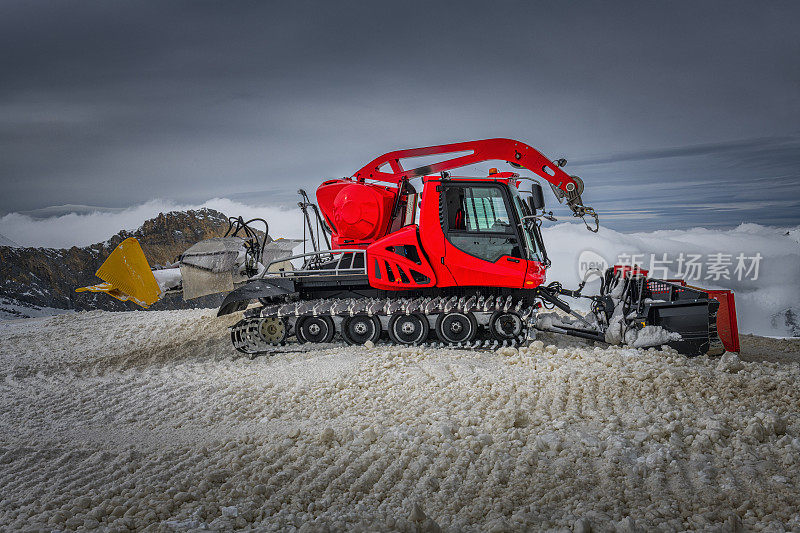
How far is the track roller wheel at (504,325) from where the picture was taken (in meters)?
5.63

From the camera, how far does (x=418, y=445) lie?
9.80ft

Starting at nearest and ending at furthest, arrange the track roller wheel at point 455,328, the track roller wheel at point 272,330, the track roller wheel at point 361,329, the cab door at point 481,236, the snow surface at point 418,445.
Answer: the snow surface at point 418,445 < the cab door at point 481,236 < the track roller wheel at point 455,328 < the track roller wheel at point 361,329 < the track roller wheel at point 272,330

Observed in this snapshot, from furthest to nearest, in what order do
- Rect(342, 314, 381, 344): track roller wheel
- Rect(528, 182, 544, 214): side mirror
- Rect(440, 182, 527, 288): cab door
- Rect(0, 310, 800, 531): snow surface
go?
Rect(342, 314, 381, 344): track roller wheel → Rect(440, 182, 527, 288): cab door → Rect(528, 182, 544, 214): side mirror → Rect(0, 310, 800, 531): snow surface

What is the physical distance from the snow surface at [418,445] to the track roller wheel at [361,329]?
81 cm

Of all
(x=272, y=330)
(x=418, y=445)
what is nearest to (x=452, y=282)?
(x=272, y=330)

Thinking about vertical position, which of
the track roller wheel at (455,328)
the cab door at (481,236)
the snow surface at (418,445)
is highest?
the cab door at (481,236)

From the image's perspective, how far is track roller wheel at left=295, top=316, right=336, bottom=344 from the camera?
5961 millimetres

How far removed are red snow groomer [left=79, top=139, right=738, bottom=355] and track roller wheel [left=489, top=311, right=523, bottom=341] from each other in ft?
0.04

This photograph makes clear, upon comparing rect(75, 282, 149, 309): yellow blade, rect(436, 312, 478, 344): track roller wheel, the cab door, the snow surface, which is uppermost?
the cab door

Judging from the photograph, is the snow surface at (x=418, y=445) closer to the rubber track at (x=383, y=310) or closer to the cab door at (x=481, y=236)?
the rubber track at (x=383, y=310)

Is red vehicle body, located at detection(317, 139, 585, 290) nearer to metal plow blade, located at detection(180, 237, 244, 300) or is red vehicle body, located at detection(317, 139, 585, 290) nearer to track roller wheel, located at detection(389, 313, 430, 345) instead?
track roller wheel, located at detection(389, 313, 430, 345)

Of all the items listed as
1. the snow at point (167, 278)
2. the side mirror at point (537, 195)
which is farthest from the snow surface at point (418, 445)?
the snow at point (167, 278)

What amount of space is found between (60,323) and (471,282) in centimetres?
722

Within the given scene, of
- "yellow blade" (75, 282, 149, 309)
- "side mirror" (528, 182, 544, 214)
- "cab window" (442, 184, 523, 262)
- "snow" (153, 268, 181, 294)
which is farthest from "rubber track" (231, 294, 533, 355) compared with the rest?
"yellow blade" (75, 282, 149, 309)
